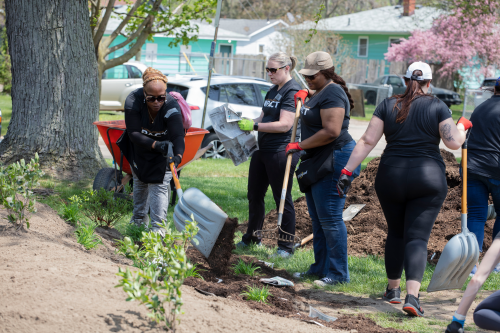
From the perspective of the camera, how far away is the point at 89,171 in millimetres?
7852

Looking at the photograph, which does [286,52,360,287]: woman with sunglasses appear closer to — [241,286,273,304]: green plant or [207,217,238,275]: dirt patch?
[207,217,238,275]: dirt patch

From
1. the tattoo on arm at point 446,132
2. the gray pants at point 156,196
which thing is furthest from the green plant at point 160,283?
the tattoo on arm at point 446,132

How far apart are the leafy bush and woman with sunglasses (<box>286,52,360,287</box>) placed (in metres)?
1.82

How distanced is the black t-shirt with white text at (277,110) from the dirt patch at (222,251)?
1117 mm

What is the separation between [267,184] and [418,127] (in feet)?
6.86

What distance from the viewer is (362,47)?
39.1m

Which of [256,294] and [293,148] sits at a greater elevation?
[293,148]

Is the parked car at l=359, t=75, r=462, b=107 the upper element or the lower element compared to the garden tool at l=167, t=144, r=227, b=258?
upper

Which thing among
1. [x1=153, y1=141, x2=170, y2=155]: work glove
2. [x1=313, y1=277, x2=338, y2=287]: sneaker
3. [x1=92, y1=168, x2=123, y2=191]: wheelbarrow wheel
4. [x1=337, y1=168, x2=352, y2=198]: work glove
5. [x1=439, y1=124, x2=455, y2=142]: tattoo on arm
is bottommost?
[x1=313, y1=277, x2=338, y2=287]: sneaker

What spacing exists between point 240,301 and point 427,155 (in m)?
1.73

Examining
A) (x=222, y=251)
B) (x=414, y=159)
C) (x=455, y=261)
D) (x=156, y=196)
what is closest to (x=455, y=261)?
→ (x=455, y=261)

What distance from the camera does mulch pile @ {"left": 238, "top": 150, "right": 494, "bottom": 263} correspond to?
18.6ft

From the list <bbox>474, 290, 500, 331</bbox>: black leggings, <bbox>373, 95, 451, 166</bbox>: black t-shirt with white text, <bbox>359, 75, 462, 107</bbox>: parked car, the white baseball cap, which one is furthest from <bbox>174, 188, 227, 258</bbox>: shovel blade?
<bbox>359, 75, 462, 107</bbox>: parked car

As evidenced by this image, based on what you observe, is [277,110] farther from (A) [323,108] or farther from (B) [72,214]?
(B) [72,214]
